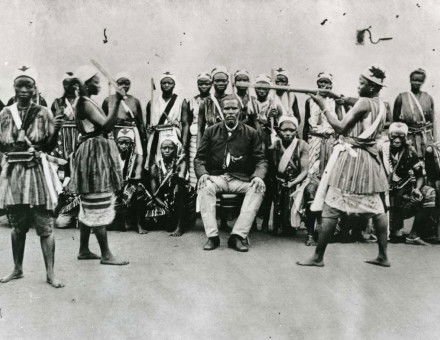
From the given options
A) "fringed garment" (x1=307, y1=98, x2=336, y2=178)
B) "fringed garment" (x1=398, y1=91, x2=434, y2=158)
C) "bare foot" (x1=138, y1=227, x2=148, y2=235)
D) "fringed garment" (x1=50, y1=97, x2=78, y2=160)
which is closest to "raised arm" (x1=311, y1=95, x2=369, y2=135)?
"fringed garment" (x1=307, y1=98, x2=336, y2=178)

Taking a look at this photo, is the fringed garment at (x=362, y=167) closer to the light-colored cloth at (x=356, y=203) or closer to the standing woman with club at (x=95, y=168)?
the light-colored cloth at (x=356, y=203)

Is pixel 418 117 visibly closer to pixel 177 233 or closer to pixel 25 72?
pixel 177 233

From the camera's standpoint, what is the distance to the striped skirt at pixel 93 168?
15.3 feet

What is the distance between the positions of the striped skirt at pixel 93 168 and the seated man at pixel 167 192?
1477 millimetres

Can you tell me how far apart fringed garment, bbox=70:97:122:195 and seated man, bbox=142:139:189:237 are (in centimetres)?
148

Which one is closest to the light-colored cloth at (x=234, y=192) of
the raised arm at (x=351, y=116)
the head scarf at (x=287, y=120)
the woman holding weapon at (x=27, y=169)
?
the head scarf at (x=287, y=120)

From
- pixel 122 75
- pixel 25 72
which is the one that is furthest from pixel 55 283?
pixel 122 75

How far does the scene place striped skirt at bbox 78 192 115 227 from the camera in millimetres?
4652

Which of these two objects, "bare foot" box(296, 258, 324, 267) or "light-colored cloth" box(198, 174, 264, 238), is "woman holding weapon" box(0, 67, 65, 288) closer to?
"light-colored cloth" box(198, 174, 264, 238)

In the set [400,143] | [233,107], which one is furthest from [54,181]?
[400,143]

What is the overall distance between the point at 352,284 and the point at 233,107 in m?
2.27

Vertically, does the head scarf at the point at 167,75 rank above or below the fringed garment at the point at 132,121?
above

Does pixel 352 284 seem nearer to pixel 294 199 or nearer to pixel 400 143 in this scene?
pixel 294 199

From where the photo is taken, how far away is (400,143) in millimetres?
5816
